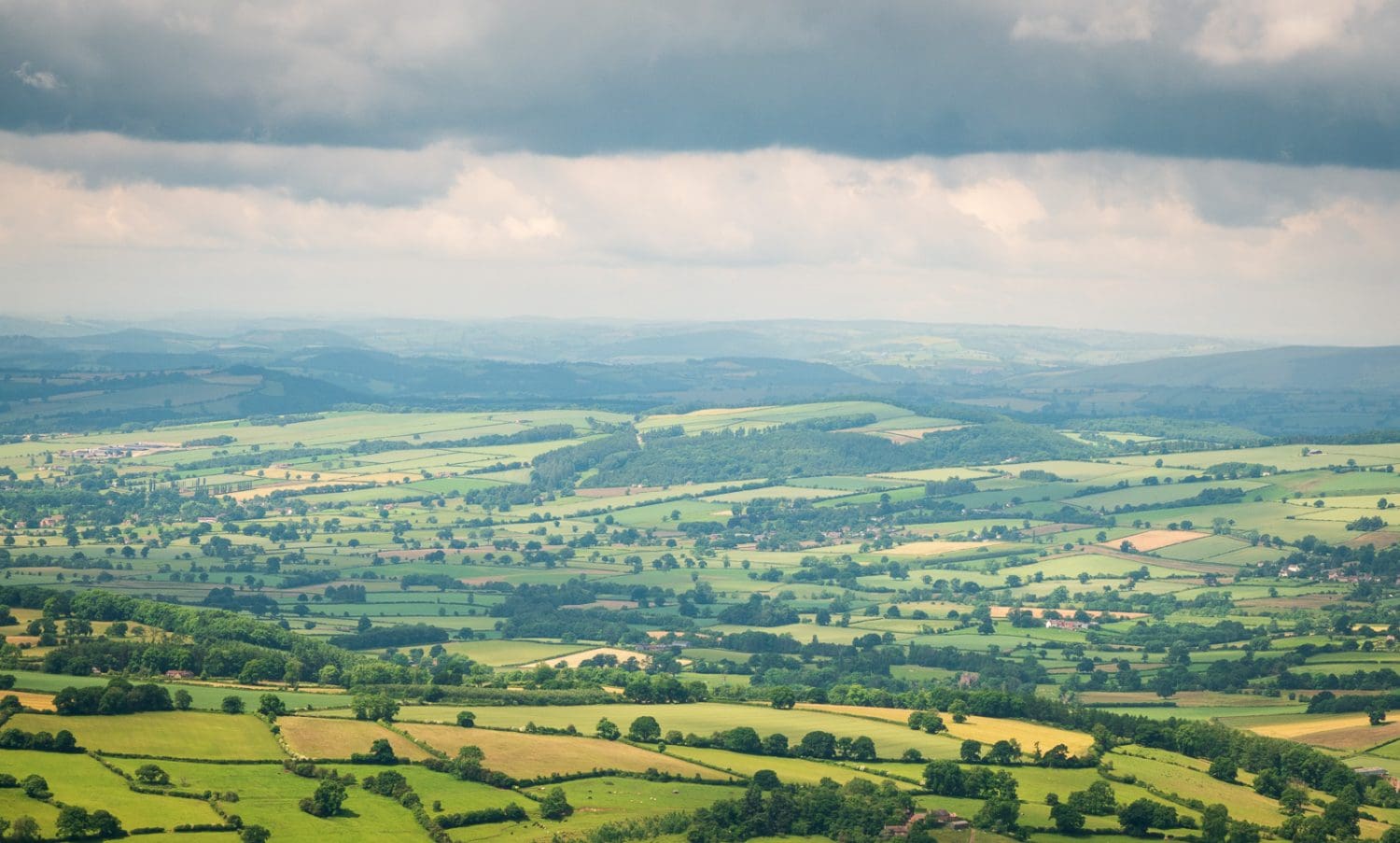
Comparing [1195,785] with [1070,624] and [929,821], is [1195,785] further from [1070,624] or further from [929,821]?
[1070,624]

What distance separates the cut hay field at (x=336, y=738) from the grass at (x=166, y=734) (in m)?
1.15

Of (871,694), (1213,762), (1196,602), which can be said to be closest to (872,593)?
(1196,602)

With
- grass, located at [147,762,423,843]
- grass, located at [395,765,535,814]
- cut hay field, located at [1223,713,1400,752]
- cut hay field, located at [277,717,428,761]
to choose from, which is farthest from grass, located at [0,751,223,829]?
cut hay field, located at [1223,713,1400,752]

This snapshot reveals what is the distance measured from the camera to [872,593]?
482ft

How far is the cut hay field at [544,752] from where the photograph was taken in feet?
238

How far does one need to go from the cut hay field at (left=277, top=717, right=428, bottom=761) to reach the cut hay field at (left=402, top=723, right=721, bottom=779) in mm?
1238

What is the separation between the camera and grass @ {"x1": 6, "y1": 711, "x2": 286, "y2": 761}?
69.3 metres

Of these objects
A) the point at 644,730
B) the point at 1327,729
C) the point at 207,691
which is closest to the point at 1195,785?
the point at 1327,729

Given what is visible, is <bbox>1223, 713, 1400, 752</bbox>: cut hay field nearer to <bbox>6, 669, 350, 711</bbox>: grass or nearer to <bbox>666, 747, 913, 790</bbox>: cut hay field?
<bbox>666, 747, 913, 790</bbox>: cut hay field

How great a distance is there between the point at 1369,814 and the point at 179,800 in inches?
1891

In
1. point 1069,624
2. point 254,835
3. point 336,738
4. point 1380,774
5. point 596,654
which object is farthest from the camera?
point 1069,624

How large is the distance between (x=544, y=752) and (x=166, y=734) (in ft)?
51.8

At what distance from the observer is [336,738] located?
75250 mm

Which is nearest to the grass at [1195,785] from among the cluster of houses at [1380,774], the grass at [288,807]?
the cluster of houses at [1380,774]
